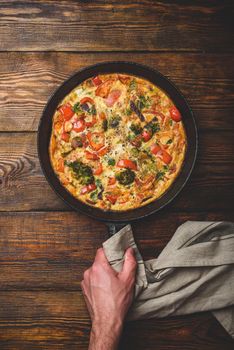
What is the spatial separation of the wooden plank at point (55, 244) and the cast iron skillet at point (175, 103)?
22 cm

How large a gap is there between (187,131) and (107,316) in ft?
5.79

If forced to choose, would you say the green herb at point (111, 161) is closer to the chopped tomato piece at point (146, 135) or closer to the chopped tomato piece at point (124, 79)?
the chopped tomato piece at point (146, 135)

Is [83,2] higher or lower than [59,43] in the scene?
higher

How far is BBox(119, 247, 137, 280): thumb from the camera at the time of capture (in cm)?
346

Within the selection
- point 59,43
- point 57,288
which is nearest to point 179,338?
point 57,288

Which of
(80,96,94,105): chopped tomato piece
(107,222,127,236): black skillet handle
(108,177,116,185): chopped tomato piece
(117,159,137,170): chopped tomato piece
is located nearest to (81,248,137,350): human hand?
(107,222,127,236): black skillet handle

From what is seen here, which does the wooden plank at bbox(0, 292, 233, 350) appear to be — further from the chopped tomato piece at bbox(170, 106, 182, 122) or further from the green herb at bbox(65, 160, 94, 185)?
the chopped tomato piece at bbox(170, 106, 182, 122)

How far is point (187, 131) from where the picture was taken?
357 centimetres

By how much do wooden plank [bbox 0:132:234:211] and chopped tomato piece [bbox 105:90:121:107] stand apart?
765 millimetres

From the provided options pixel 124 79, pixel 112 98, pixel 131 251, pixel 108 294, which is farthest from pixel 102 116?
pixel 108 294

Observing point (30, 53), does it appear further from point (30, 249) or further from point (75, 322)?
point (75, 322)

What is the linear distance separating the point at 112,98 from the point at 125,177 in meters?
0.72

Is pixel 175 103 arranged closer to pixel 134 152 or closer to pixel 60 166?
pixel 134 152

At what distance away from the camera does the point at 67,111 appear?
354cm
